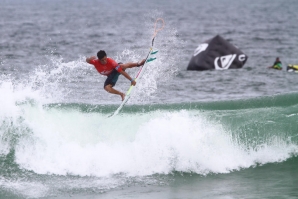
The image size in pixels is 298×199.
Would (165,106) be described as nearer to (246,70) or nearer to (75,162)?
(75,162)

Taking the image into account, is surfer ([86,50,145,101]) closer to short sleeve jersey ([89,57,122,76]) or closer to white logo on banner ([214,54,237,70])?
short sleeve jersey ([89,57,122,76])

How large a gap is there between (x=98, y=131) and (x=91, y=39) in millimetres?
35350

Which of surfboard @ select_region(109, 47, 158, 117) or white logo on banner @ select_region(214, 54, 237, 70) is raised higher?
surfboard @ select_region(109, 47, 158, 117)

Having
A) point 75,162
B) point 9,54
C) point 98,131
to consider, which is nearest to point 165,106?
point 98,131

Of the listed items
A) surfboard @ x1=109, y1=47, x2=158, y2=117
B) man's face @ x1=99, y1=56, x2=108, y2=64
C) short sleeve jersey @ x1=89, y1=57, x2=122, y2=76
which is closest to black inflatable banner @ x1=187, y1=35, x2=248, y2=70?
surfboard @ x1=109, y1=47, x2=158, y2=117

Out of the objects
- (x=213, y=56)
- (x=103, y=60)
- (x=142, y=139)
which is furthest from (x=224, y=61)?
(x=142, y=139)

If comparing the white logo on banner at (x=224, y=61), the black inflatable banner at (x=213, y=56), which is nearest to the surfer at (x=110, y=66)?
the black inflatable banner at (x=213, y=56)

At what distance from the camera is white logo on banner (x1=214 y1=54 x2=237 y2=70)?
30781 mm

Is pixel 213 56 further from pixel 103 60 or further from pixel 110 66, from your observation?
pixel 103 60

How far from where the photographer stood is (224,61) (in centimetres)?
3114

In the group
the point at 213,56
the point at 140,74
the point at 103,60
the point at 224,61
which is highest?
the point at 103,60

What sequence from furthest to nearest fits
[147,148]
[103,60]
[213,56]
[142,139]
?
[213,56] < [103,60] < [142,139] < [147,148]

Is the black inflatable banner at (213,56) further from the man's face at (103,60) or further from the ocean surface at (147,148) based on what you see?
the man's face at (103,60)

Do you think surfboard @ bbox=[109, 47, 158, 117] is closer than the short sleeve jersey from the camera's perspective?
No
